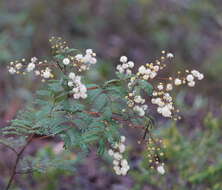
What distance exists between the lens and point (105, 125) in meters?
1.97

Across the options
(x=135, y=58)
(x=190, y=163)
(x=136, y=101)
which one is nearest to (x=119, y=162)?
(x=136, y=101)

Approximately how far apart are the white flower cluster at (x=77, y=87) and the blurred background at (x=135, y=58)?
115 cm

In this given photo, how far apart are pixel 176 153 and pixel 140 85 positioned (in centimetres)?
171

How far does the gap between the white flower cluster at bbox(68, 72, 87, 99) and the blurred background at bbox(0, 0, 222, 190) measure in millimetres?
1152

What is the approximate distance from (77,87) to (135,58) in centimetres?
377

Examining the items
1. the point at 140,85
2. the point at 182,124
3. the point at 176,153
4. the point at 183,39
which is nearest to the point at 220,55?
the point at 183,39

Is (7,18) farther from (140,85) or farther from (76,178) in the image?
(140,85)

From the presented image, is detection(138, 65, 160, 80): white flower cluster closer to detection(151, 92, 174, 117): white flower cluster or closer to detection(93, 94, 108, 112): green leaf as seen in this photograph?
detection(151, 92, 174, 117): white flower cluster

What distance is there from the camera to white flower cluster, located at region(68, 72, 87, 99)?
1814mm

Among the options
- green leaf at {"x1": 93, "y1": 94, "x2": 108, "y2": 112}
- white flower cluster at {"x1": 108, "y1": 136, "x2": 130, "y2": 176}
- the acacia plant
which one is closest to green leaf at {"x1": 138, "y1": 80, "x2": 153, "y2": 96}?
the acacia plant

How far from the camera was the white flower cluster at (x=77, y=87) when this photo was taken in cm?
181

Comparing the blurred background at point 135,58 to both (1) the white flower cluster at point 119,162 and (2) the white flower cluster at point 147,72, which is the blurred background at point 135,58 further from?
(2) the white flower cluster at point 147,72

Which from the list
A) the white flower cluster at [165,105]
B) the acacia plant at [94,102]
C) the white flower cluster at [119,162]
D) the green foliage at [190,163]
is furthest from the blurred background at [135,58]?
the white flower cluster at [165,105]

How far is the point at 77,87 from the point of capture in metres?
1.83
